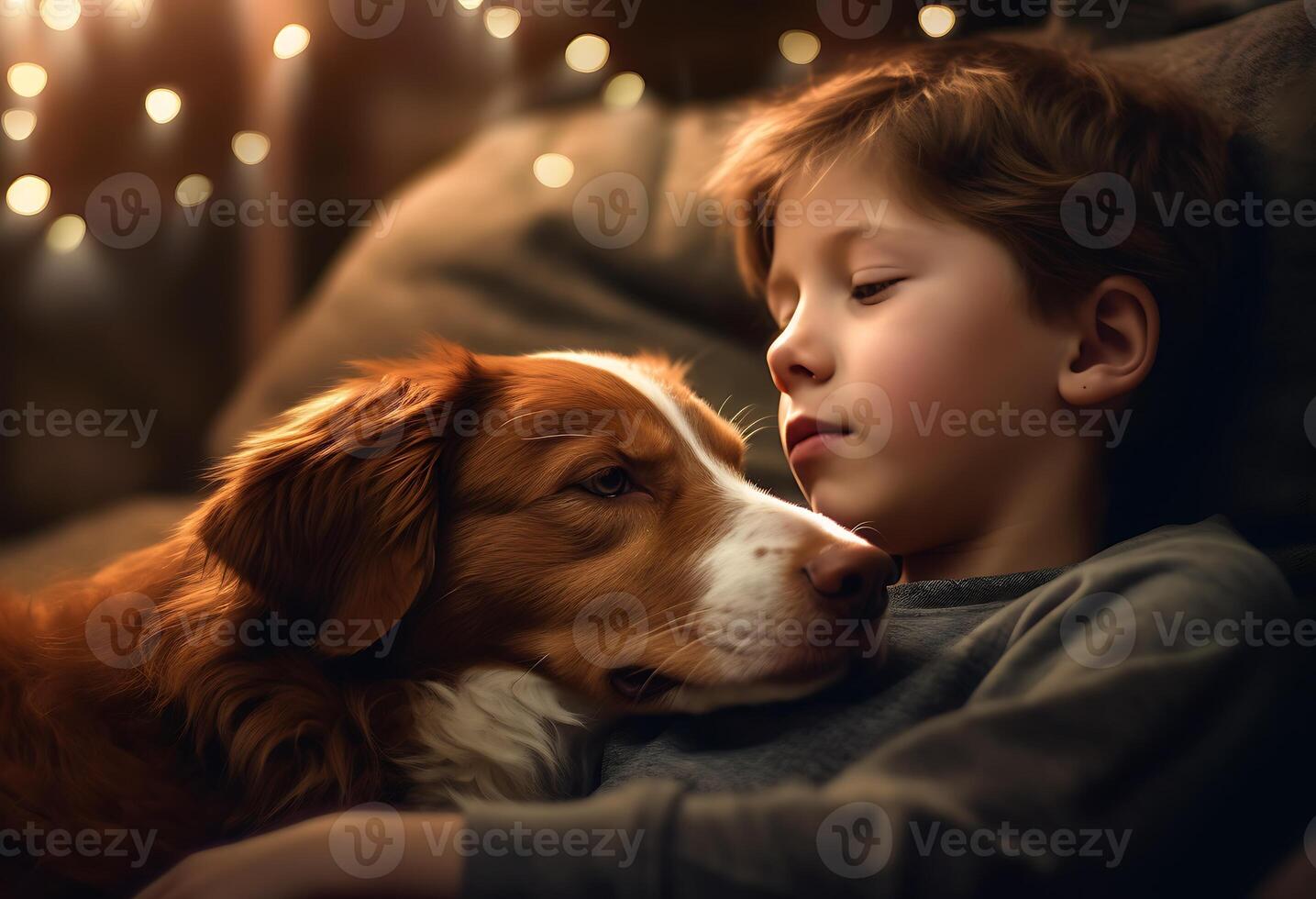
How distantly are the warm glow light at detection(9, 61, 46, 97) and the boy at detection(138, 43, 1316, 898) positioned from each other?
4.83 feet

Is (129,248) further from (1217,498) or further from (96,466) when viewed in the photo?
(1217,498)

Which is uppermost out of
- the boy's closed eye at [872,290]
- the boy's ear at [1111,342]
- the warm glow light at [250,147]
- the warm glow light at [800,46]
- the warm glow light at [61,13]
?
the warm glow light at [61,13]

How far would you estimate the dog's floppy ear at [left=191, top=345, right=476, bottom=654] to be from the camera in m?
1.09

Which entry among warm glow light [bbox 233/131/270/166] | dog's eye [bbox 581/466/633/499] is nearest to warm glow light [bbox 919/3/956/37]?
dog's eye [bbox 581/466/633/499]

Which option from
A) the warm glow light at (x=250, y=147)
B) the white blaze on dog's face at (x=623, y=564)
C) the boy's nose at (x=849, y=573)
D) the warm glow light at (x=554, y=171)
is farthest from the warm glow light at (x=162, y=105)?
the boy's nose at (x=849, y=573)

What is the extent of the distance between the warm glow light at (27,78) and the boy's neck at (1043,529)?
2072 mm

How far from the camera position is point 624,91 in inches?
86.7

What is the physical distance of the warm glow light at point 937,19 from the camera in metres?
2.00

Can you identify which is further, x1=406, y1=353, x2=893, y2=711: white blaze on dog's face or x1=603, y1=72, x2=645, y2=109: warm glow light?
x1=603, y1=72, x2=645, y2=109: warm glow light

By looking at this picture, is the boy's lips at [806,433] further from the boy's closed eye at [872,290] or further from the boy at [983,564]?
the boy's closed eye at [872,290]

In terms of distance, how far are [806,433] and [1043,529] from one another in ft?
1.18

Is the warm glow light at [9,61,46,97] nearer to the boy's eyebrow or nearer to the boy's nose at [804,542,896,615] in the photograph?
the boy's eyebrow

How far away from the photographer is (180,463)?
207 centimetres

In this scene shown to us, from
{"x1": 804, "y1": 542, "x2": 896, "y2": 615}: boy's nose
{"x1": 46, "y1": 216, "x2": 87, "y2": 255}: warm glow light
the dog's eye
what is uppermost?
{"x1": 46, "y1": 216, "x2": 87, "y2": 255}: warm glow light
